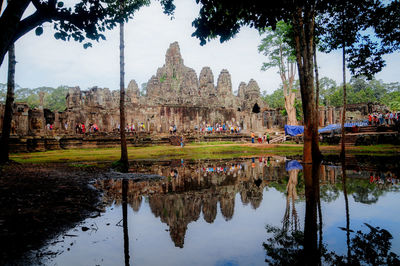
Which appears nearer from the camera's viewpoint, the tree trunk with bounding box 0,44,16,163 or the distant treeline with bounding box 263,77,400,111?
→ the tree trunk with bounding box 0,44,16,163

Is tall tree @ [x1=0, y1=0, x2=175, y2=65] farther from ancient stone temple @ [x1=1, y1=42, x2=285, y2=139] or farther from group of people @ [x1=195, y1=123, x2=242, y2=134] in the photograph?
group of people @ [x1=195, y1=123, x2=242, y2=134]

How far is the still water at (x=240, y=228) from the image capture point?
2311mm

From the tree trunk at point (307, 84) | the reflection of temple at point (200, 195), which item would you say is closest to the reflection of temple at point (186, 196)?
the reflection of temple at point (200, 195)

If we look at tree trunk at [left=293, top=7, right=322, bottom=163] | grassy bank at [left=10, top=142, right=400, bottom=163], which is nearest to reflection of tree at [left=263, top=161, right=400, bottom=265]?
tree trunk at [left=293, top=7, right=322, bottom=163]

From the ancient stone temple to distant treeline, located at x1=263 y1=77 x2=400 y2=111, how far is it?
13173 mm

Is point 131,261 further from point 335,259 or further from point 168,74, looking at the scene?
point 168,74

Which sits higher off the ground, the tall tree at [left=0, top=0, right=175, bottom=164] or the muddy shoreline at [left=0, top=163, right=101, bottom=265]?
the tall tree at [left=0, top=0, right=175, bottom=164]

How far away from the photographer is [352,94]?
6069 cm

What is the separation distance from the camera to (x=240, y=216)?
3.55 m

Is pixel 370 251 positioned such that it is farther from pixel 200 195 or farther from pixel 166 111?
pixel 166 111

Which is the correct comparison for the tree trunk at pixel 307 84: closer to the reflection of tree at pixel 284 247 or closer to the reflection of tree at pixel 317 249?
the reflection of tree at pixel 317 249

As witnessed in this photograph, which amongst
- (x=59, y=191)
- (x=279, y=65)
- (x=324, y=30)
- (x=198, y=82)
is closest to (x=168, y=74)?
(x=198, y=82)

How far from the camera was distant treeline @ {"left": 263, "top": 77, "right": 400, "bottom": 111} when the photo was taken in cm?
5766

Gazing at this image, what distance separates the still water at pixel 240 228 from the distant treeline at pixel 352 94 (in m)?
49.4
